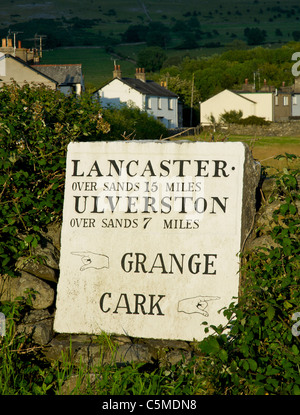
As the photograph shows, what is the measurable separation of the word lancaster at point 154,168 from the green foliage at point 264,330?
83 centimetres

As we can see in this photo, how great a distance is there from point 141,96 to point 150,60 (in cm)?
9706

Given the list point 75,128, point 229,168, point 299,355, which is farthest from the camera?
point 75,128

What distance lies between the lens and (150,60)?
169 meters

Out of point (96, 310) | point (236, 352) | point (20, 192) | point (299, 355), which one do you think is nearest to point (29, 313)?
point (96, 310)

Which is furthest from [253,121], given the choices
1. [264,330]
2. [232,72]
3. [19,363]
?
[19,363]

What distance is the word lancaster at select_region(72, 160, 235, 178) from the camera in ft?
23.6

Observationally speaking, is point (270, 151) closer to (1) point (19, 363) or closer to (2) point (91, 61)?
(1) point (19, 363)

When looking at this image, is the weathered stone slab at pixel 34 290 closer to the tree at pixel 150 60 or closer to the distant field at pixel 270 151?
the distant field at pixel 270 151

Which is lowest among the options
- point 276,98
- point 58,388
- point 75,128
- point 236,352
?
point 58,388

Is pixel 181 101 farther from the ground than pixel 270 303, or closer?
farther from the ground

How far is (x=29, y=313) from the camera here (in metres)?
7.26

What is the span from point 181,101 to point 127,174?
8784 centimetres

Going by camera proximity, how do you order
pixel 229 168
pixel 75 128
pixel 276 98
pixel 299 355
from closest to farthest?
pixel 299 355, pixel 229 168, pixel 75 128, pixel 276 98

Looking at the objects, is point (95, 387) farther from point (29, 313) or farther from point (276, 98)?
point (276, 98)
